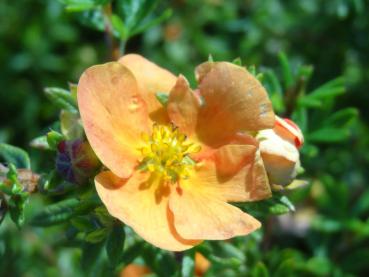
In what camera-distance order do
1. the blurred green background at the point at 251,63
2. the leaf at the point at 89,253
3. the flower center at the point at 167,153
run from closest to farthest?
1. the flower center at the point at 167,153
2. the leaf at the point at 89,253
3. the blurred green background at the point at 251,63

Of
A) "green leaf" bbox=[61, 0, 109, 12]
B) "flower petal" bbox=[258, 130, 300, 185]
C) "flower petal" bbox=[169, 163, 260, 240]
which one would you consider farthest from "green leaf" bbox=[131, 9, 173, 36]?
"flower petal" bbox=[258, 130, 300, 185]

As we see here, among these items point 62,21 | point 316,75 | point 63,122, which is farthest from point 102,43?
point 63,122

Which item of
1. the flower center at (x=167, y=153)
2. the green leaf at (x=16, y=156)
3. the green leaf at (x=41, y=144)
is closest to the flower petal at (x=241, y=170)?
the flower center at (x=167, y=153)

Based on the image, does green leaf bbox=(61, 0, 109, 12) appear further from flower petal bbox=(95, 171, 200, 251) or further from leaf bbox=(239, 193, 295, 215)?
leaf bbox=(239, 193, 295, 215)

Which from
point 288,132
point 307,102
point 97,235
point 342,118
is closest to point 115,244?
point 97,235

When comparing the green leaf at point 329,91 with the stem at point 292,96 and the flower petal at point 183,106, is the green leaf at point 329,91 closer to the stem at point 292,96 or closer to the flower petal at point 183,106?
the stem at point 292,96

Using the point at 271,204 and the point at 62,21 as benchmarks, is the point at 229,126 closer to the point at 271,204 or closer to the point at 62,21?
the point at 271,204
